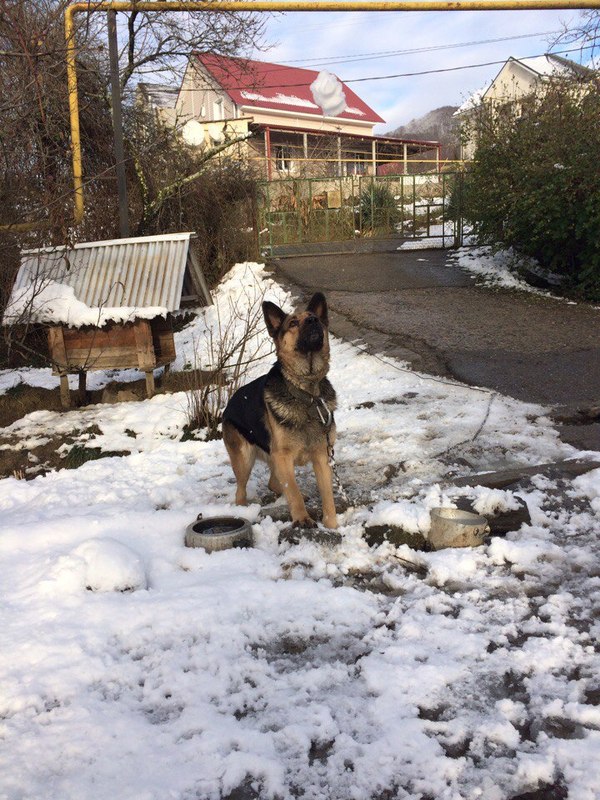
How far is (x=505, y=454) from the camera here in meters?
4.88

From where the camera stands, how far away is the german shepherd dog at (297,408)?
394 cm

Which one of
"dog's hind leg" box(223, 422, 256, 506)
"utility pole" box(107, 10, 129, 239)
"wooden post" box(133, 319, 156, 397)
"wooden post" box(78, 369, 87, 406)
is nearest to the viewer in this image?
"dog's hind leg" box(223, 422, 256, 506)

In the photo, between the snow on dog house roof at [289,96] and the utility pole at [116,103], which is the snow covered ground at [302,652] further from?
the snow on dog house roof at [289,96]

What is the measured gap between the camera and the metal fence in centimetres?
1645

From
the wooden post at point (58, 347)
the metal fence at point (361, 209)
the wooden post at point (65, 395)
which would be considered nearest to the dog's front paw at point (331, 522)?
the wooden post at point (58, 347)

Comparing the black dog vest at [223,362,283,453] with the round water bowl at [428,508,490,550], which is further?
the black dog vest at [223,362,283,453]

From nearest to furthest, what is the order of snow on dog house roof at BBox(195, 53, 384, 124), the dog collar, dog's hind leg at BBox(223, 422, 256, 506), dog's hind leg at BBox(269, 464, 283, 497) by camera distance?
the dog collar < dog's hind leg at BBox(223, 422, 256, 506) < dog's hind leg at BBox(269, 464, 283, 497) < snow on dog house roof at BBox(195, 53, 384, 124)

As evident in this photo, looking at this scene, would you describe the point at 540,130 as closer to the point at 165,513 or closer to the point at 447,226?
the point at 447,226

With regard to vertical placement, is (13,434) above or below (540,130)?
below

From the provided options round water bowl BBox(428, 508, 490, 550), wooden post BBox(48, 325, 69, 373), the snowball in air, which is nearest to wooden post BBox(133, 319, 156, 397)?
wooden post BBox(48, 325, 69, 373)

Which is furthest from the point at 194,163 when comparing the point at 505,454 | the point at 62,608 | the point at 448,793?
the point at 448,793

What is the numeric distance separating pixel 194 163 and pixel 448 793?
1412 cm

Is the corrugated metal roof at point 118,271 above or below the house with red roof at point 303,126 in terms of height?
below

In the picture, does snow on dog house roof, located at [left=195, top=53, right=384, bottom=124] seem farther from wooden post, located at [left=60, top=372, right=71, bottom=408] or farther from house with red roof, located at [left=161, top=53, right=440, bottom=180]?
wooden post, located at [left=60, top=372, right=71, bottom=408]
